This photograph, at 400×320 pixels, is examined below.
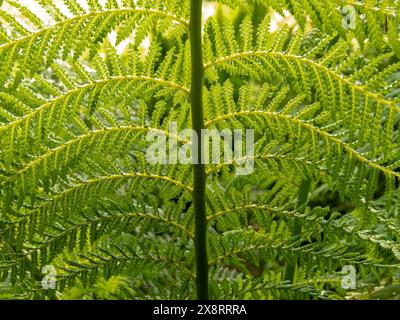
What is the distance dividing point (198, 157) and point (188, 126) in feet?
0.18

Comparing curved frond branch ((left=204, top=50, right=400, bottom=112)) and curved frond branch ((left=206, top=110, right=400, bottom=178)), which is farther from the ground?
curved frond branch ((left=204, top=50, right=400, bottom=112))

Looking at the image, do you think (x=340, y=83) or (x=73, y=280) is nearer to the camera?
(x=340, y=83)

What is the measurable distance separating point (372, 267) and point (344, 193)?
162 millimetres

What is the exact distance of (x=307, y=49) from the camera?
97cm

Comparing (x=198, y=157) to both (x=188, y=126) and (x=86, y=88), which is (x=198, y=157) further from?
(x=86, y=88)

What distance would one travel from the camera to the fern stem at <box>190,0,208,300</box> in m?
0.86

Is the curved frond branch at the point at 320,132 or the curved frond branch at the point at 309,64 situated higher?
the curved frond branch at the point at 309,64

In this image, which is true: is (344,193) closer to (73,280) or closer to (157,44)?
(157,44)

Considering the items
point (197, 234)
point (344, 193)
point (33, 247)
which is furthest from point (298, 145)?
point (33, 247)

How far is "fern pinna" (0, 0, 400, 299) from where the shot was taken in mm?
832

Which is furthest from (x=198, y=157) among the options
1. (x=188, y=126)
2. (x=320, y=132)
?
(x=320, y=132)

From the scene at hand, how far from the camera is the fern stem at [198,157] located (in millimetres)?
864

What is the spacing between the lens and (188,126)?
96cm

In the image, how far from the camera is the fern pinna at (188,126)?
83 cm
